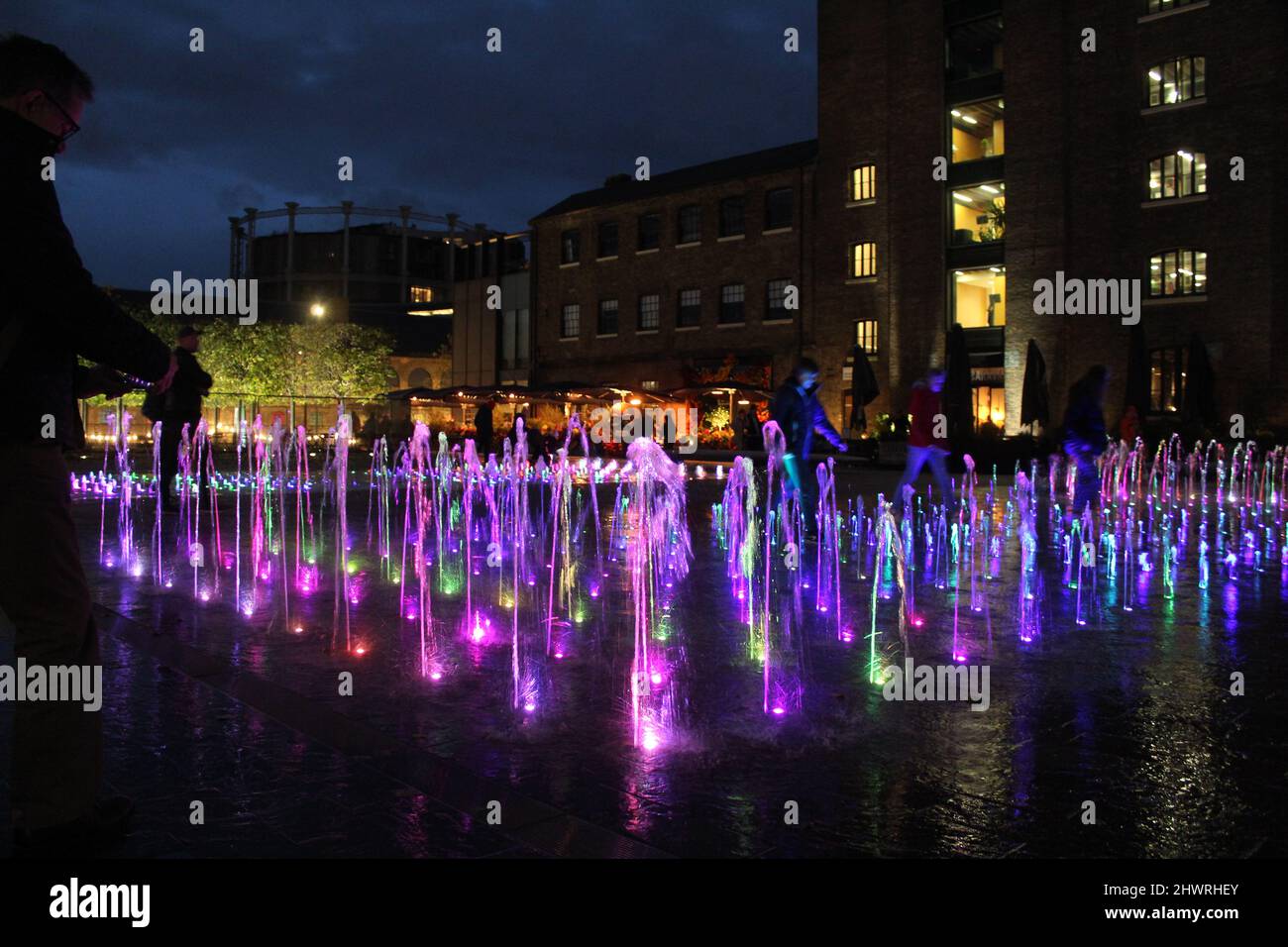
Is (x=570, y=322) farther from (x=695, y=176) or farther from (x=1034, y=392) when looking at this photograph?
(x=1034, y=392)

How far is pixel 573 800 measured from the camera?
11.5ft

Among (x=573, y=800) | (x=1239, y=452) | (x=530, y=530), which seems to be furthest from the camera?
(x=1239, y=452)

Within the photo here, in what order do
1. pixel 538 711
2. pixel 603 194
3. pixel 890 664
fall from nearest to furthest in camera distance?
pixel 538 711, pixel 890 664, pixel 603 194

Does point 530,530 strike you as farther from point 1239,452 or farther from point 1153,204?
point 1153,204

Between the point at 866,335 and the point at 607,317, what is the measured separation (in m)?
13.3

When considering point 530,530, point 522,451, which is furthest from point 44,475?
point 522,451

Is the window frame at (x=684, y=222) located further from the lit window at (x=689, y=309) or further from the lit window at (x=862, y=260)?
the lit window at (x=862, y=260)

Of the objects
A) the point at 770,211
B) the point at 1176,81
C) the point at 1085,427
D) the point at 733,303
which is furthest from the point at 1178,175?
the point at 1085,427

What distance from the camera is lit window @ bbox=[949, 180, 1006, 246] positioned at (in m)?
33.8

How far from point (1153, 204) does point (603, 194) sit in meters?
24.0

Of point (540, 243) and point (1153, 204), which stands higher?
point (540, 243)

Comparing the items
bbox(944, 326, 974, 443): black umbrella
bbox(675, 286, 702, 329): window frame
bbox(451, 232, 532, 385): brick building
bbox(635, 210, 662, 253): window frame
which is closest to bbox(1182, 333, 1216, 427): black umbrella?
bbox(944, 326, 974, 443): black umbrella

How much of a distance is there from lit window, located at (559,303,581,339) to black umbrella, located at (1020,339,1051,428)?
21.9 m
